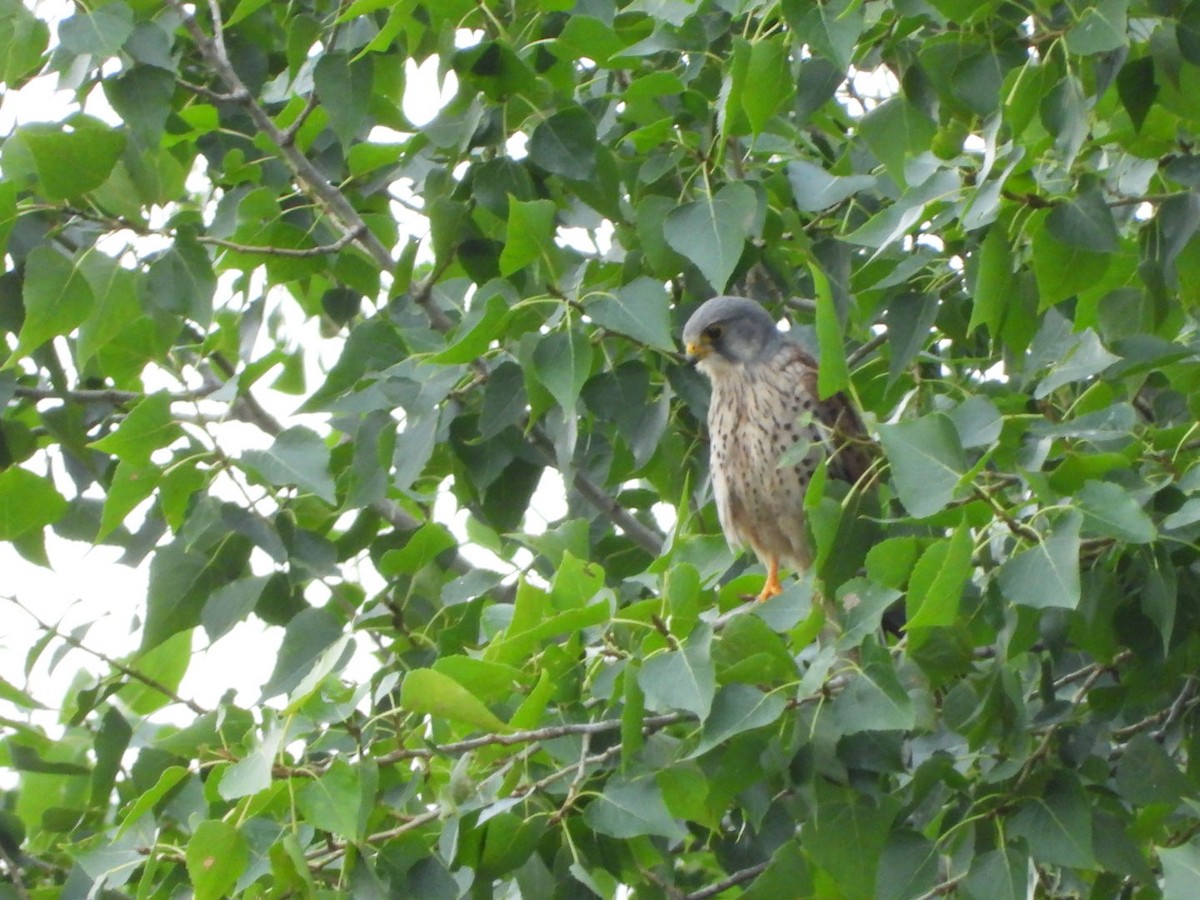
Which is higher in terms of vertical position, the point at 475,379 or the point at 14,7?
the point at 14,7

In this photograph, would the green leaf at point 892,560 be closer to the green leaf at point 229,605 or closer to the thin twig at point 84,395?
the green leaf at point 229,605

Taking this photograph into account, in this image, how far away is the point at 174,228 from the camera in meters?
3.67

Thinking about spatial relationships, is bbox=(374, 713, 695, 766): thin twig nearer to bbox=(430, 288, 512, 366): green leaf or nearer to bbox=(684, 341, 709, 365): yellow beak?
bbox=(430, 288, 512, 366): green leaf

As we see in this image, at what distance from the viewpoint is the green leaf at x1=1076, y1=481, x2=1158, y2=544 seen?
7.47 feet

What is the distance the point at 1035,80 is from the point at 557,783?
1.43m

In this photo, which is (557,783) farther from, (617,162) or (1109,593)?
(617,162)

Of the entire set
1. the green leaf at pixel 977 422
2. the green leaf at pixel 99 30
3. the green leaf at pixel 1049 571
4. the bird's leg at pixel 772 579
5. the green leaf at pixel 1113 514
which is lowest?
the bird's leg at pixel 772 579

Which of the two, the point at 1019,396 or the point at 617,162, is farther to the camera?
the point at 617,162

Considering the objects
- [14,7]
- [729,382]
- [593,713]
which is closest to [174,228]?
[14,7]

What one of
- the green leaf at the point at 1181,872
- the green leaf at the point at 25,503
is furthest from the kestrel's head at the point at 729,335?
the green leaf at the point at 1181,872

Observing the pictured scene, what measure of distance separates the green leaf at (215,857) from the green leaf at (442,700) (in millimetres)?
331

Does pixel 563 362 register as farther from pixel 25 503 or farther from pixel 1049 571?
pixel 25 503

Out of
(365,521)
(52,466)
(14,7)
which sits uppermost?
(14,7)

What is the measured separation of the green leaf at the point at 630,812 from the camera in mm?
2475
